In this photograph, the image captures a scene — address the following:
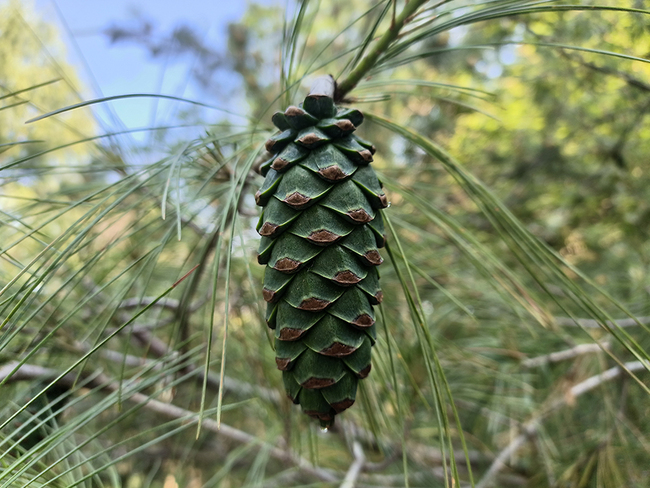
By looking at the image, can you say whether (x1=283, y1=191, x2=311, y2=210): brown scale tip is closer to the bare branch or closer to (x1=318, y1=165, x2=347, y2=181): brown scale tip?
(x1=318, y1=165, x2=347, y2=181): brown scale tip

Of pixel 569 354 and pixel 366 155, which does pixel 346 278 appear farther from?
pixel 569 354

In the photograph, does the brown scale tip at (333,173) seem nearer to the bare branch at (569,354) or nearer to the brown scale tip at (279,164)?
the brown scale tip at (279,164)

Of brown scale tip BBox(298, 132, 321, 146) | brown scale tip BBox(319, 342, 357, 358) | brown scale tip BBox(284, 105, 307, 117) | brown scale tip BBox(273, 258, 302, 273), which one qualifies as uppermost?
brown scale tip BBox(284, 105, 307, 117)

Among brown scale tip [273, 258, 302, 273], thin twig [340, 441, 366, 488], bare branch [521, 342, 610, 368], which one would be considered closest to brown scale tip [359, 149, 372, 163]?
brown scale tip [273, 258, 302, 273]

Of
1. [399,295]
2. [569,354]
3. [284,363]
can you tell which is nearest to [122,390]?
[284,363]

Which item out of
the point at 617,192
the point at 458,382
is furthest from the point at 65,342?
the point at 617,192
